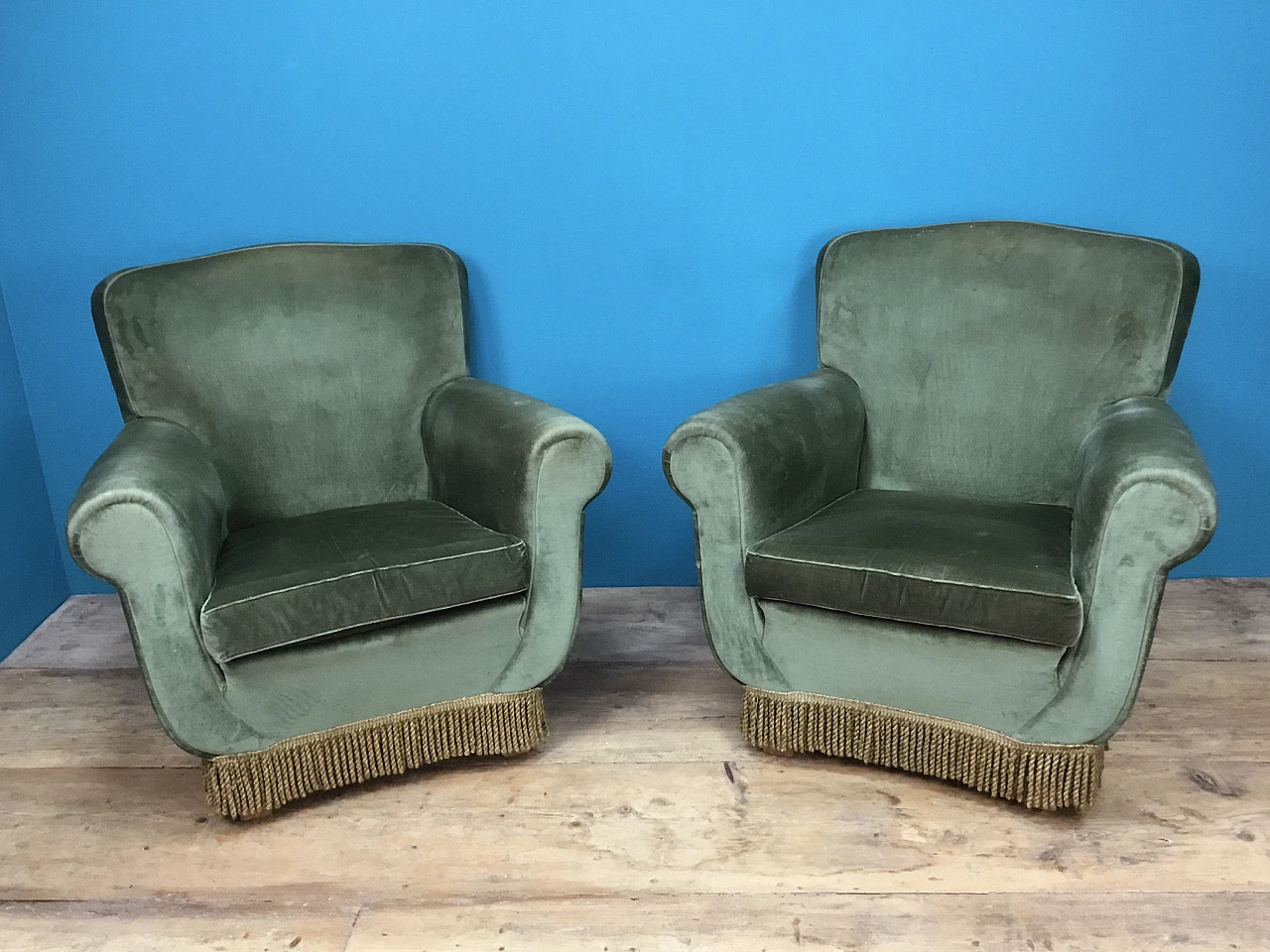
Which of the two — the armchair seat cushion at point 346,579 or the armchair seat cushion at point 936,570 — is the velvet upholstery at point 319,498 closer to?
the armchair seat cushion at point 346,579

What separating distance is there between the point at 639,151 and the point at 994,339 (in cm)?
88

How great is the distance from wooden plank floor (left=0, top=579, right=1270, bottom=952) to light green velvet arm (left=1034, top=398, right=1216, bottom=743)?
21 centimetres

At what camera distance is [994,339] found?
6.93 feet

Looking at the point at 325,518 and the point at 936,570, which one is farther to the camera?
the point at 325,518

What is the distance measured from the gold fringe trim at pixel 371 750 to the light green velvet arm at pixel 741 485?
392mm

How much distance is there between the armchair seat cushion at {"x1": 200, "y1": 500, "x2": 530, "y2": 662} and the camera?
1.67m

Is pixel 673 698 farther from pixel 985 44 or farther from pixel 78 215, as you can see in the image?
pixel 78 215

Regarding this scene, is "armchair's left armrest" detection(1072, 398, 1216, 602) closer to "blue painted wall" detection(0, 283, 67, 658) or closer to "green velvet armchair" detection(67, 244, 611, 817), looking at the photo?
"green velvet armchair" detection(67, 244, 611, 817)

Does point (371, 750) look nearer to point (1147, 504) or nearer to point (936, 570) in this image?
point (936, 570)

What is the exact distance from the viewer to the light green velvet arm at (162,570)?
1.59 metres

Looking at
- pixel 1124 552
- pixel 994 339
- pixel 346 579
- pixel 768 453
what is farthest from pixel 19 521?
pixel 1124 552

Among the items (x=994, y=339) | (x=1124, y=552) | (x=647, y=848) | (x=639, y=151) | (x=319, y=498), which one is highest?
(x=639, y=151)

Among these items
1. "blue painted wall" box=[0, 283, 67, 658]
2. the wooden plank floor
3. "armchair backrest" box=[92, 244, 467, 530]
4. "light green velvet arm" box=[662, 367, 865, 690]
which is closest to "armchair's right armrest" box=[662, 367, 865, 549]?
"light green velvet arm" box=[662, 367, 865, 690]

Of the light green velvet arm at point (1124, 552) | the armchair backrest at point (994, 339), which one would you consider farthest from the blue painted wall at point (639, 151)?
the light green velvet arm at point (1124, 552)
